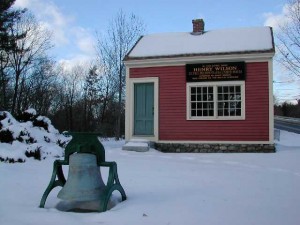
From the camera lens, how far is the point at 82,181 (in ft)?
16.5

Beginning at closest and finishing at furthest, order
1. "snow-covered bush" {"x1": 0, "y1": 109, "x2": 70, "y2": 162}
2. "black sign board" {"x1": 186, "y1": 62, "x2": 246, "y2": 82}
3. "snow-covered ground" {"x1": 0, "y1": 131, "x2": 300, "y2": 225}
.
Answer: "snow-covered ground" {"x1": 0, "y1": 131, "x2": 300, "y2": 225} < "snow-covered bush" {"x1": 0, "y1": 109, "x2": 70, "y2": 162} < "black sign board" {"x1": 186, "y1": 62, "x2": 246, "y2": 82}

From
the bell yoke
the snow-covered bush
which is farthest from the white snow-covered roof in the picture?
the bell yoke

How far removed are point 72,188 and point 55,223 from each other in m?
0.86

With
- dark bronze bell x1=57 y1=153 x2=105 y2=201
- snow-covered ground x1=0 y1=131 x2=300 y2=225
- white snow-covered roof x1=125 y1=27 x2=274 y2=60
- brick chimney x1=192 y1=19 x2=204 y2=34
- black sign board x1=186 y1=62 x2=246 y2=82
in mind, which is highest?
brick chimney x1=192 y1=19 x2=204 y2=34

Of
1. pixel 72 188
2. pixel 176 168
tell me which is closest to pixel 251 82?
pixel 176 168

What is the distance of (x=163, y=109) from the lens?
14391mm

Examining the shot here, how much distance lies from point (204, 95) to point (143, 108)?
8.23 ft

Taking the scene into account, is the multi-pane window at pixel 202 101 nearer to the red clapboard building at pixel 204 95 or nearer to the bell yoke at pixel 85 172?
the red clapboard building at pixel 204 95

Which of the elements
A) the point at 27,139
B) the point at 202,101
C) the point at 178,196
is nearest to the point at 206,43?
the point at 202,101

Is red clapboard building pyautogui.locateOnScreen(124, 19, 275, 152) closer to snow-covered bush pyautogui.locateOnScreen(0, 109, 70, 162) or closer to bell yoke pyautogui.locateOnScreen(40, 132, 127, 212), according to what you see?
snow-covered bush pyautogui.locateOnScreen(0, 109, 70, 162)

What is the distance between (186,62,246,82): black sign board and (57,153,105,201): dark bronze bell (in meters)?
9.46

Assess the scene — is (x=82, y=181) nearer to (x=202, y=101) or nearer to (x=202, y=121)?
(x=202, y=121)

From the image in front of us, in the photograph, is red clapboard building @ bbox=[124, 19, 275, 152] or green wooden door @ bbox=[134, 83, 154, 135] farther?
green wooden door @ bbox=[134, 83, 154, 135]

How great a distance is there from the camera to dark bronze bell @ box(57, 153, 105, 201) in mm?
4977
